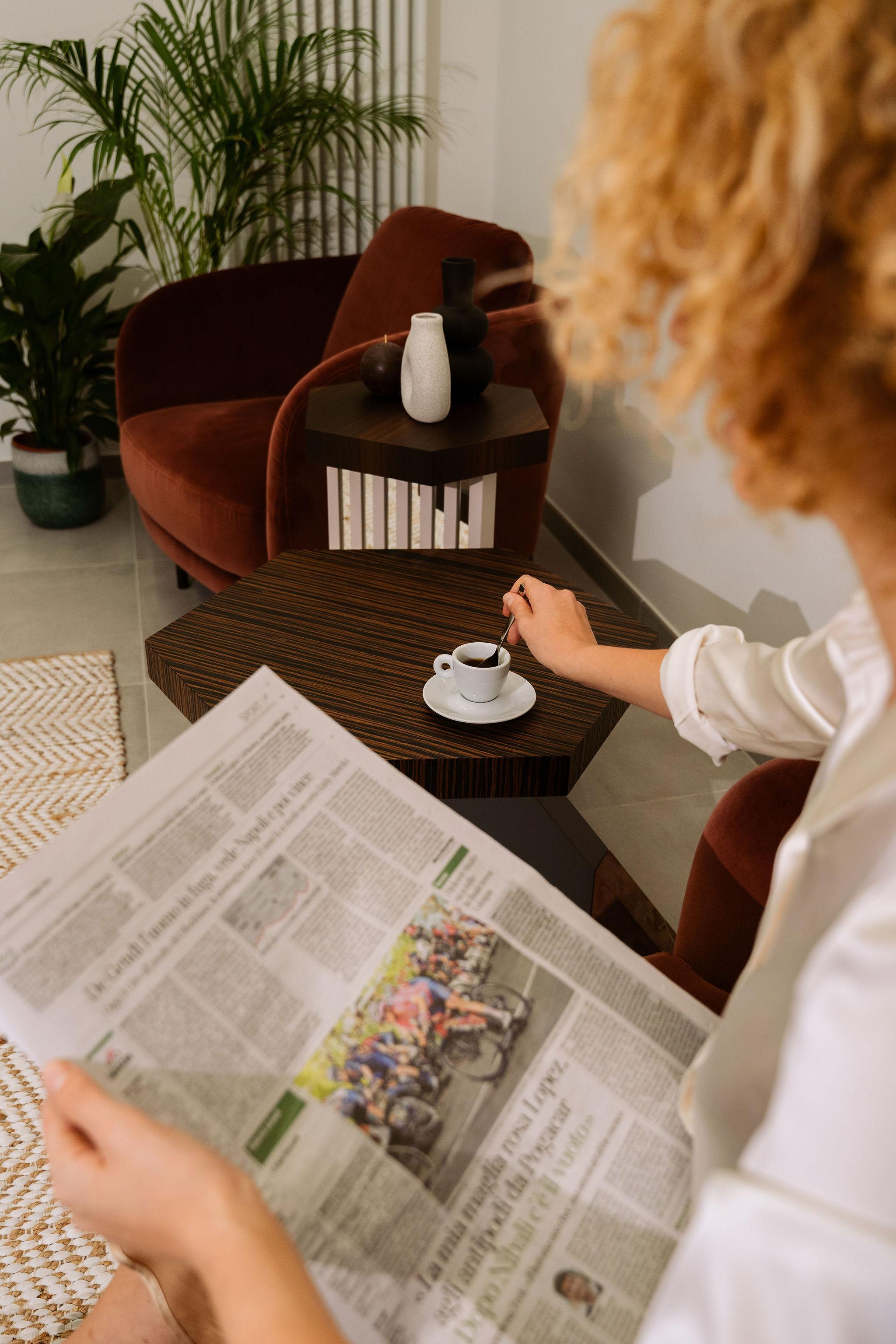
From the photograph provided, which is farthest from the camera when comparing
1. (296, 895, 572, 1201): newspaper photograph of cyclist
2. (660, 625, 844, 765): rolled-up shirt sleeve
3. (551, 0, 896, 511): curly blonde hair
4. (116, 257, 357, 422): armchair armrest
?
(116, 257, 357, 422): armchair armrest

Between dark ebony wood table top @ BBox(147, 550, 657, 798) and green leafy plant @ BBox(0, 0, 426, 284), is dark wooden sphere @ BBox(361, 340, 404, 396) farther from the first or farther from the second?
green leafy plant @ BBox(0, 0, 426, 284)

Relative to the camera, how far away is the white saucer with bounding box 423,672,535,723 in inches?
42.3

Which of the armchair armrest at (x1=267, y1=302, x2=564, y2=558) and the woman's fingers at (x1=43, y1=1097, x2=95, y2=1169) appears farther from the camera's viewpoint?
the armchair armrest at (x1=267, y1=302, x2=564, y2=558)

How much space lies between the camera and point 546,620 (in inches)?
43.2

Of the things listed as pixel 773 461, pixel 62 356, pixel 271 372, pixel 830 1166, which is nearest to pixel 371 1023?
pixel 830 1166

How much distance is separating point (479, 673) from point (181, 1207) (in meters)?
0.66

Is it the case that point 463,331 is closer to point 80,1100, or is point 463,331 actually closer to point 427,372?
point 427,372

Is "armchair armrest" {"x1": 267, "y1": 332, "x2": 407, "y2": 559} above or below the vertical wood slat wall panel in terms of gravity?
below

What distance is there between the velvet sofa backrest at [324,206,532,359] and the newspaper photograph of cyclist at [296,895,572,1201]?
60.2 inches

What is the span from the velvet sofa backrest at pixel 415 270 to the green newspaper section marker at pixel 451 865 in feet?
4.80

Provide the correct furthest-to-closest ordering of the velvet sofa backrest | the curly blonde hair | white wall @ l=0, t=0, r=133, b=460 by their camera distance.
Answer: white wall @ l=0, t=0, r=133, b=460
the velvet sofa backrest
the curly blonde hair

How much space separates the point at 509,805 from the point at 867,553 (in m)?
1.01

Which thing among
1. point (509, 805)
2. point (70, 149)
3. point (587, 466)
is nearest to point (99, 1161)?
point (509, 805)

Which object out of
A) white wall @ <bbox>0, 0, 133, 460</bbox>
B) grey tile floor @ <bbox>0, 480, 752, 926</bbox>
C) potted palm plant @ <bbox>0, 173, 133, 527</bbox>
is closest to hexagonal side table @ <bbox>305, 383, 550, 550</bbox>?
grey tile floor @ <bbox>0, 480, 752, 926</bbox>
